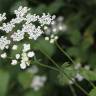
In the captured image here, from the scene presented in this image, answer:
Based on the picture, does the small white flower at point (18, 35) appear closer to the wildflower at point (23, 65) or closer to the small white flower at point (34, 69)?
the wildflower at point (23, 65)

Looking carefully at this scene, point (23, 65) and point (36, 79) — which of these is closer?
point (23, 65)

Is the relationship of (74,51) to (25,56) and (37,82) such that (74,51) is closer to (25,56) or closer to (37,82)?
(37,82)

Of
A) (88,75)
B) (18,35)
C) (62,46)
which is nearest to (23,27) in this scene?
(18,35)

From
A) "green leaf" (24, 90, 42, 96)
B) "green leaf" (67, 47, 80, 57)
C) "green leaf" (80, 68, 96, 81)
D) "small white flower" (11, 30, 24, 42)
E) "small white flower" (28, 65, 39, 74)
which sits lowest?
"green leaf" (80, 68, 96, 81)

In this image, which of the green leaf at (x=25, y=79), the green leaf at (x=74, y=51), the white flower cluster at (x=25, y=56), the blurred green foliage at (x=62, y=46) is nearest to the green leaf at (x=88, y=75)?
the white flower cluster at (x=25, y=56)

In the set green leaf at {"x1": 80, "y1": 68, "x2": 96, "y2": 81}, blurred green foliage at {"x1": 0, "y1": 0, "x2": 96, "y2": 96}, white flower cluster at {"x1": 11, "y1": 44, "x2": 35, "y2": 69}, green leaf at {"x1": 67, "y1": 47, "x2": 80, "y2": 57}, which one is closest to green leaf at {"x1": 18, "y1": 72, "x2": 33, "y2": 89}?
blurred green foliage at {"x1": 0, "y1": 0, "x2": 96, "y2": 96}

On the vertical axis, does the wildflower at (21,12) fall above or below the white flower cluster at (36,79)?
below

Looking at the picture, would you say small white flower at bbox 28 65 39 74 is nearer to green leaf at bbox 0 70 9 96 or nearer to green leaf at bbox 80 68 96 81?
green leaf at bbox 0 70 9 96

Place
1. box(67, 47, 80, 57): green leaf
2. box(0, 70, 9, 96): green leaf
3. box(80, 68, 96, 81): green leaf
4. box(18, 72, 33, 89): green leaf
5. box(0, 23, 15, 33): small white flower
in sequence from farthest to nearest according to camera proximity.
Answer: box(67, 47, 80, 57): green leaf → box(18, 72, 33, 89): green leaf → box(0, 70, 9, 96): green leaf → box(80, 68, 96, 81): green leaf → box(0, 23, 15, 33): small white flower

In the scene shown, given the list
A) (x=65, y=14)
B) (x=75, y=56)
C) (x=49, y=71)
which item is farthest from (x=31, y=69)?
(x=65, y=14)

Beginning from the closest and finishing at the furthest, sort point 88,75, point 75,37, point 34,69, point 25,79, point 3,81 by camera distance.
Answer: point 88,75
point 3,81
point 25,79
point 34,69
point 75,37
